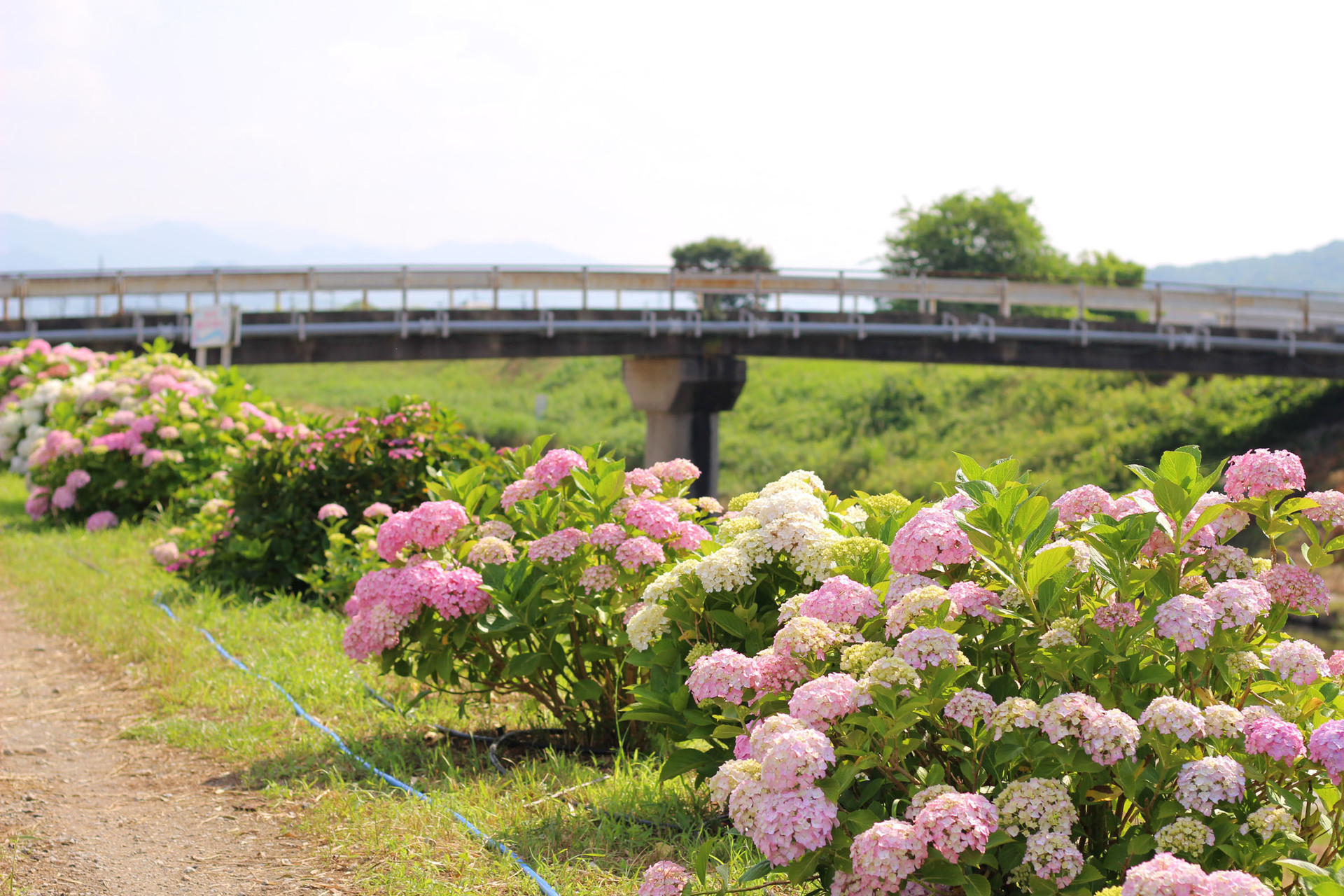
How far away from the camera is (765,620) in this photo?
11.6 feet

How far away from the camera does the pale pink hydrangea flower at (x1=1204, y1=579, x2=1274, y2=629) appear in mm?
2525

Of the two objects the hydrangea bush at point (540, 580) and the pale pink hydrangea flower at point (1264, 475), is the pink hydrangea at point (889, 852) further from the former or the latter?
the hydrangea bush at point (540, 580)

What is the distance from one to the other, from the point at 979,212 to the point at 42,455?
48.6 m

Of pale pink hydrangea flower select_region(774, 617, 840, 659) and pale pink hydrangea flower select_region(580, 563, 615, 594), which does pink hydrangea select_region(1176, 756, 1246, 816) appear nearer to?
pale pink hydrangea flower select_region(774, 617, 840, 659)

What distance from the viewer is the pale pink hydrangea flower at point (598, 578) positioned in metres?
4.11

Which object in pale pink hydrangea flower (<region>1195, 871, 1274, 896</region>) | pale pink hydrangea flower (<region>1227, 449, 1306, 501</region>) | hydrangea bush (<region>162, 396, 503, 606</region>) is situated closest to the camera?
pale pink hydrangea flower (<region>1195, 871, 1274, 896</region>)

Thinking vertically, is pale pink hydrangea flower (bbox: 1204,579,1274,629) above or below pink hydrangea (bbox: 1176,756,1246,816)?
above

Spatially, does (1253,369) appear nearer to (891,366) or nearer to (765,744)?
(891,366)

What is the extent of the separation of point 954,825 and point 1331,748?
82 centimetres

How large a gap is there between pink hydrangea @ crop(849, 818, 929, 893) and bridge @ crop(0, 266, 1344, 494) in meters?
19.0

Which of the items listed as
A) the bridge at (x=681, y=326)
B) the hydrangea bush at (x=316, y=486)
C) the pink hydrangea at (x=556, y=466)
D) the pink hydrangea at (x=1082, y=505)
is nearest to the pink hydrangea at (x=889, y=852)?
the pink hydrangea at (x=1082, y=505)

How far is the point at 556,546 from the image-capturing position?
411 cm

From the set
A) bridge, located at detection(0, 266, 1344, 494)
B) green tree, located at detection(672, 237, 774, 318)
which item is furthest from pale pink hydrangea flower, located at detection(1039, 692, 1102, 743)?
green tree, located at detection(672, 237, 774, 318)

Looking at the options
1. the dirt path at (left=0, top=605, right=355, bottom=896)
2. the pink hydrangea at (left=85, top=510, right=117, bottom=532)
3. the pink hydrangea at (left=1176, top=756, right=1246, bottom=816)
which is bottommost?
the dirt path at (left=0, top=605, right=355, bottom=896)
